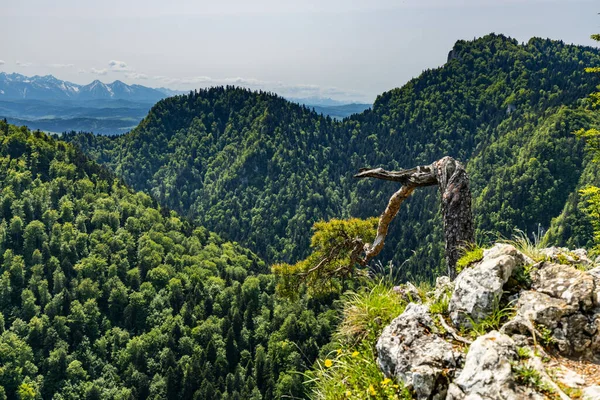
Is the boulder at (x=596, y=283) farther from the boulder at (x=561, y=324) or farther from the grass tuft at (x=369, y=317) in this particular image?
the grass tuft at (x=369, y=317)

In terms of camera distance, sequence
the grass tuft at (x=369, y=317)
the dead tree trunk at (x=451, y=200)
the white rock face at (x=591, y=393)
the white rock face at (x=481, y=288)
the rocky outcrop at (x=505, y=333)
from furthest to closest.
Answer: the dead tree trunk at (x=451, y=200)
the grass tuft at (x=369, y=317)
the white rock face at (x=481, y=288)
the rocky outcrop at (x=505, y=333)
the white rock face at (x=591, y=393)

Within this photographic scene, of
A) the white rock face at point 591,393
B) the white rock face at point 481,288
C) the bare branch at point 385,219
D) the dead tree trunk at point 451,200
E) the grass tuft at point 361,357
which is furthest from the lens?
the bare branch at point 385,219

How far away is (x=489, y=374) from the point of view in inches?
235

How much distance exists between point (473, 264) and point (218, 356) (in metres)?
107

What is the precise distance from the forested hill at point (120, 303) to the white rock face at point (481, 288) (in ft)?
244

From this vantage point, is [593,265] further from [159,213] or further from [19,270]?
[159,213]

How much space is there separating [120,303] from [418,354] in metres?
135

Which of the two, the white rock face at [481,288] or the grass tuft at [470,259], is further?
the grass tuft at [470,259]

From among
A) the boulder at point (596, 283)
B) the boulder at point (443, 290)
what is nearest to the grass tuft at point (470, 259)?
the boulder at point (443, 290)

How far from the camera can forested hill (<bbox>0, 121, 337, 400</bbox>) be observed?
99125 mm

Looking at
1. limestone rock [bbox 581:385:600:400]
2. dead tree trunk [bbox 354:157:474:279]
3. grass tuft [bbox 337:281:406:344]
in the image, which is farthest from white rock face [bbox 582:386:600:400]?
dead tree trunk [bbox 354:157:474:279]

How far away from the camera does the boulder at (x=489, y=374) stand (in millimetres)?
5828

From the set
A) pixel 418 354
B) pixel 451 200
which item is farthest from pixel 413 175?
pixel 418 354

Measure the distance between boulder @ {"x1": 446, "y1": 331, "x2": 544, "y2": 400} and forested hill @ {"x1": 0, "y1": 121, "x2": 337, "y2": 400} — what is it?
75.4 meters
